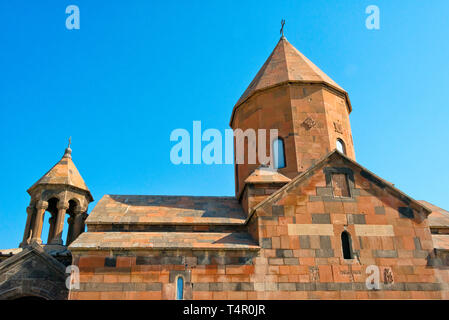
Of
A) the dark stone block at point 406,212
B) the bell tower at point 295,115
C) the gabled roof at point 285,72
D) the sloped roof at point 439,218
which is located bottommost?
the dark stone block at point 406,212

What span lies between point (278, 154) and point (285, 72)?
9.42 feet

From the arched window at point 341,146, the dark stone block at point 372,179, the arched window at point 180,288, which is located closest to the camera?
the arched window at point 180,288

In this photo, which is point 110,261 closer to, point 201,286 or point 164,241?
point 164,241

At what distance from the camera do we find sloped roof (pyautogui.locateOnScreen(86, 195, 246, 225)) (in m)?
8.82

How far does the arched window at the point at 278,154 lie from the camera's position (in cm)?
1051

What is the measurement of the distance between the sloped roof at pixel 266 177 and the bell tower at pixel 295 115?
1.69 ft

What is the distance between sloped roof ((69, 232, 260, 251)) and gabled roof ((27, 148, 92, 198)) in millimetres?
4224

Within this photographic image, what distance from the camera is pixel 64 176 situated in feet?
39.2

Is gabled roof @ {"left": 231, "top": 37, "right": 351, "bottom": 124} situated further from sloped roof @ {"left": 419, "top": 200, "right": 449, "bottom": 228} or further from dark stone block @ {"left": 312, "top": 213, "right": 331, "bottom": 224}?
dark stone block @ {"left": 312, "top": 213, "right": 331, "bottom": 224}

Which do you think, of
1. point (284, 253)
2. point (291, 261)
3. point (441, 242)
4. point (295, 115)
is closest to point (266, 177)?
point (295, 115)

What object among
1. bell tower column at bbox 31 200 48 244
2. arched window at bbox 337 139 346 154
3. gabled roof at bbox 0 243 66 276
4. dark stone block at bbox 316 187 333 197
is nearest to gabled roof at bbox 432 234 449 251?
dark stone block at bbox 316 187 333 197

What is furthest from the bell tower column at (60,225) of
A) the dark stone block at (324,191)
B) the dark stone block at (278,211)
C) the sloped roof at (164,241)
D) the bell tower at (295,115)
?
the dark stone block at (324,191)

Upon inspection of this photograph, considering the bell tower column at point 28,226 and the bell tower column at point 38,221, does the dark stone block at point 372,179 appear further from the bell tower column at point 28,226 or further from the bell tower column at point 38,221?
the bell tower column at point 28,226
